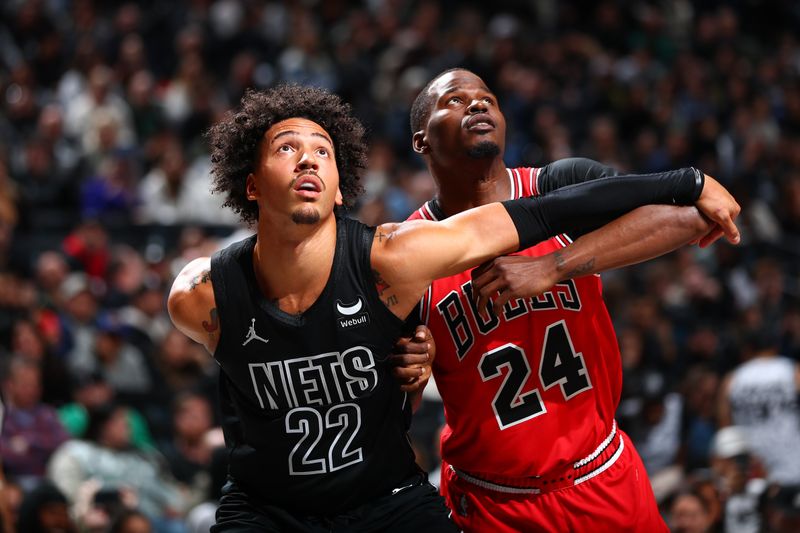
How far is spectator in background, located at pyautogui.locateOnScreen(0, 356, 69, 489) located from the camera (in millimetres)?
7133

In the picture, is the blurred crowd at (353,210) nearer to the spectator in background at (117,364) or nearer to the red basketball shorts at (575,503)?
the spectator in background at (117,364)

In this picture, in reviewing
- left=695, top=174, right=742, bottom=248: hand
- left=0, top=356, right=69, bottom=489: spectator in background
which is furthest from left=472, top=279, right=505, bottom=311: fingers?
left=0, top=356, right=69, bottom=489: spectator in background

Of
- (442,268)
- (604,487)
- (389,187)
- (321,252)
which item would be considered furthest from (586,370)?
(389,187)

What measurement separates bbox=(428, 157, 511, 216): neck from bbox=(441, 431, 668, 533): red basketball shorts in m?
1.05

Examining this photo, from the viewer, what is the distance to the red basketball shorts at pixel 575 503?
3.96 meters

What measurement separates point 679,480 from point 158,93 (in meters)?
6.73

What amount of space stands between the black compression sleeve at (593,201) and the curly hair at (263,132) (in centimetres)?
67

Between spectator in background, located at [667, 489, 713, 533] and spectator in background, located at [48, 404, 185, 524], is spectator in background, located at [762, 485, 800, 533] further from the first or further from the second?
spectator in background, located at [48, 404, 185, 524]

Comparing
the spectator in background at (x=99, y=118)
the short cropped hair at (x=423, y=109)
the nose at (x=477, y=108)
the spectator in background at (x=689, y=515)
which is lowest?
the spectator in background at (x=689, y=515)

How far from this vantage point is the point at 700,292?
35.1ft

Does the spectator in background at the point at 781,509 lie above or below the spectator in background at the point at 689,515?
below

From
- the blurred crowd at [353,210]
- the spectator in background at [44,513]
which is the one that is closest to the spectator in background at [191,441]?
the blurred crowd at [353,210]

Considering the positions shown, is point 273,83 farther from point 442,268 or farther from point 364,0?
point 442,268

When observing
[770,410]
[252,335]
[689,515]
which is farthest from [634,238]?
[770,410]
